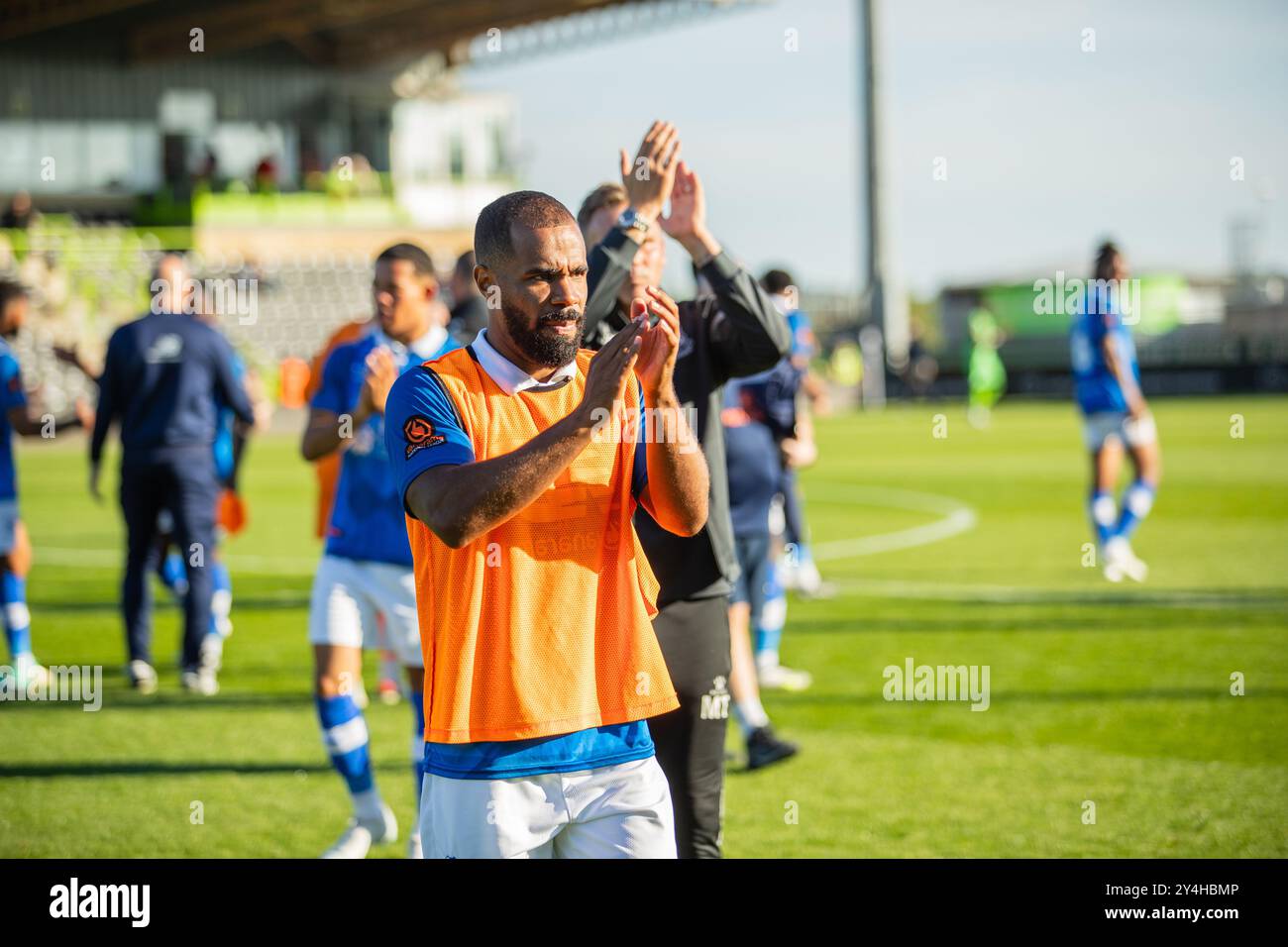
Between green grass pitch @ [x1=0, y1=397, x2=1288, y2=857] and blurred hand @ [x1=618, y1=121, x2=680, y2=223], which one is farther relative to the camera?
green grass pitch @ [x1=0, y1=397, x2=1288, y2=857]

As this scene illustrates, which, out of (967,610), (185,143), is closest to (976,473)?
(967,610)

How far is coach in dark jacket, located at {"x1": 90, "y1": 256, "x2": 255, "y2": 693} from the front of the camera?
9031 mm

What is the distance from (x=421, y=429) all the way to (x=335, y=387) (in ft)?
10.6

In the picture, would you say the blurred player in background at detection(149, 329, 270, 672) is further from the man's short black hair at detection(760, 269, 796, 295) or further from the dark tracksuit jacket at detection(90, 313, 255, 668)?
the man's short black hair at detection(760, 269, 796, 295)

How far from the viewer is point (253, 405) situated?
9.55 meters

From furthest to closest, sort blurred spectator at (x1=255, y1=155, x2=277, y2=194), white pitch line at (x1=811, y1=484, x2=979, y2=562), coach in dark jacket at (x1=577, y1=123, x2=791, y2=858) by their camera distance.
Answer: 1. blurred spectator at (x1=255, y1=155, x2=277, y2=194)
2. white pitch line at (x1=811, y1=484, x2=979, y2=562)
3. coach in dark jacket at (x1=577, y1=123, x2=791, y2=858)

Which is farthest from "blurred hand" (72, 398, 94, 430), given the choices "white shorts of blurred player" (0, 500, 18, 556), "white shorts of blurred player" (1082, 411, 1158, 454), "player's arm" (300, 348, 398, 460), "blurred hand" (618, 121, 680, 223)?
"white shorts of blurred player" (1082, 411, 1158, 454)

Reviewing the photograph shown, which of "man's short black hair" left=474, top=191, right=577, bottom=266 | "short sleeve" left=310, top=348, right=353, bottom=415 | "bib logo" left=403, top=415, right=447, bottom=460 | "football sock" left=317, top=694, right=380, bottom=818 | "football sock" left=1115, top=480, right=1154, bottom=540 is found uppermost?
"man's short black hair" left=474, top=191, right=577, bottom=266

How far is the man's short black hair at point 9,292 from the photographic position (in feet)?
29.8

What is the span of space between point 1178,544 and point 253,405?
9.07 meters

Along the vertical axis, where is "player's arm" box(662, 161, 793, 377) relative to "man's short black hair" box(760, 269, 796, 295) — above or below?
below

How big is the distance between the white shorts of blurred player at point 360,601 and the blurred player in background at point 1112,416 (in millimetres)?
7865
